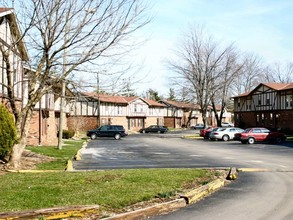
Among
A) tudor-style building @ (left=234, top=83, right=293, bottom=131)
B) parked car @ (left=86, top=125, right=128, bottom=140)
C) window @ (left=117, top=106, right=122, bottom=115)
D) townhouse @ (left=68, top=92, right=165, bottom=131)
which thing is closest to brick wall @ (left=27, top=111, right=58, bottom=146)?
parked car @ (left=86, top=125, right=128, bottom=140)

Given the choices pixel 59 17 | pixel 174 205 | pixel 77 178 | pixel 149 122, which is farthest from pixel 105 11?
pixel 149 122

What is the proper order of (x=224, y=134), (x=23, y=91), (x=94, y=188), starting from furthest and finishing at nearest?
(x=224, y=134)
(x=23, y=91)
(x=94, y=188)

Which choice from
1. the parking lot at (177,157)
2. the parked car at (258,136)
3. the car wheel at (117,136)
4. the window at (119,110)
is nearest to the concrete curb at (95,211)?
the parking lot at (177,157)

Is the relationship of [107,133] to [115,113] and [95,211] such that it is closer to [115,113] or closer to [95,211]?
[115,113]

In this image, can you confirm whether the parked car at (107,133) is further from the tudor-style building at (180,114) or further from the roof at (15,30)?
the tudor-style building at (180,114)

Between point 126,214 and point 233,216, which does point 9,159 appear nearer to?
point 126,214

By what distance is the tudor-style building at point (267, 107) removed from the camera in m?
51.3

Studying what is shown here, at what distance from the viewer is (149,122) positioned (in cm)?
8594

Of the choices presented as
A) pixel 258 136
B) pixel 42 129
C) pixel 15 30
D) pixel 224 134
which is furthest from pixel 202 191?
pixel 224 134

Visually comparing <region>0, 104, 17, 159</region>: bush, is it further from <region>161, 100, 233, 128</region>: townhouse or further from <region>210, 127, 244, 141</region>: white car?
<region>161, 100, 233, 128</region>: townhouse

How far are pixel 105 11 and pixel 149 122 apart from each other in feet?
236

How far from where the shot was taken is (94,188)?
34.0 ft

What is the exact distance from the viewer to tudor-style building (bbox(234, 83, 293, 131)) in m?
51.3

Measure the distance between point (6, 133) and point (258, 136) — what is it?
27.3 m
